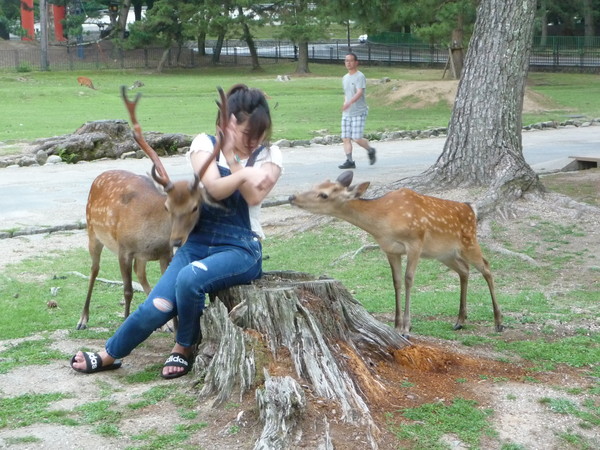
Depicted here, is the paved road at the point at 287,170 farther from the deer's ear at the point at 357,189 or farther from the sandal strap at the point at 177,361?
the sandal strap at the point at 177,361

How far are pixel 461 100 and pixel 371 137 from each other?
10275mm

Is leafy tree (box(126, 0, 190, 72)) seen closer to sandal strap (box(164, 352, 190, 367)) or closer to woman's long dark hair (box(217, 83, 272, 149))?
woman's long dark hair (box(217, 83, 272, 149))

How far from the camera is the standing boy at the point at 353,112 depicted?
17.5 m

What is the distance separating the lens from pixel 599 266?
→ 1009 centimetres

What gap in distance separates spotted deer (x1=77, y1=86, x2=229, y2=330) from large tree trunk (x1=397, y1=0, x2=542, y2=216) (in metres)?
5.59

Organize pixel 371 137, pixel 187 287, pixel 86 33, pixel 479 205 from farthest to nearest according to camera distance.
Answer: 1. pixel 86 33
2. pixel 371 137
3. pixel 479 205
4. pixel 187 287

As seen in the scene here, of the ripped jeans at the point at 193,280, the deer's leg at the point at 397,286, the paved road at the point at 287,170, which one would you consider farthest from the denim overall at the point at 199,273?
the paved road at the point at 287,170

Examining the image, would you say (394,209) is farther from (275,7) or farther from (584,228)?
(275,7)

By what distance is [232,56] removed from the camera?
6188cm

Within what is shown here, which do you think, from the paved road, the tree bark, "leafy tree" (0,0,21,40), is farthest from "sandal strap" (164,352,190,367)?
"leafy tree" (0,0,21,40)

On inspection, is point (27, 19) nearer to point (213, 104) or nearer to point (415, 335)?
point (213, 104)

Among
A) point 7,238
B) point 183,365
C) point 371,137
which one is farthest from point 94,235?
point 371,137

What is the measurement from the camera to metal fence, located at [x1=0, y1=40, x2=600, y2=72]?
5141cm

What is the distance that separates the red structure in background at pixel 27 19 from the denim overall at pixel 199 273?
5646cm
